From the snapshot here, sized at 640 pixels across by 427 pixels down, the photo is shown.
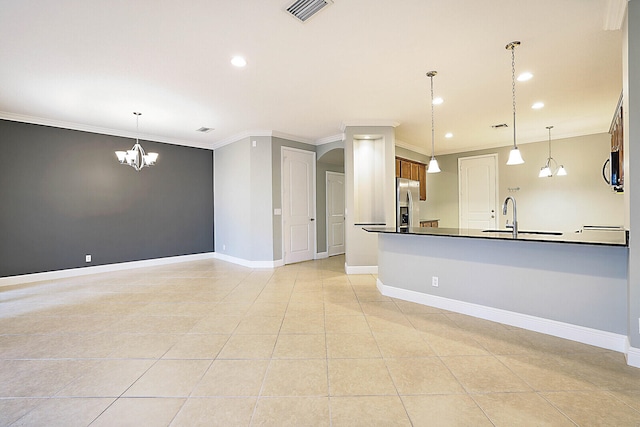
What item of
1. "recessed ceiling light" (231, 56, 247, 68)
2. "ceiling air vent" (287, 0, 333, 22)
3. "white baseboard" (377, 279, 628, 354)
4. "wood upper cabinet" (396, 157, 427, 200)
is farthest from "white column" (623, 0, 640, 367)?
"wood upper cabinet" (396, 157, 427, 200)

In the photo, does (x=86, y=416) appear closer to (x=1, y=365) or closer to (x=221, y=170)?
(x=1, y=365)

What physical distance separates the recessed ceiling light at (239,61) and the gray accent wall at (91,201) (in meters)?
4.21

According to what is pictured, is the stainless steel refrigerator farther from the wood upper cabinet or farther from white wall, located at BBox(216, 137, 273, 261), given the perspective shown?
white wall, located at BBox(216, 137, 273, 261)

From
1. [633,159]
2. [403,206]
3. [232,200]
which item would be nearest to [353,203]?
[403,206]

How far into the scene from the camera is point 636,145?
2.11 metres

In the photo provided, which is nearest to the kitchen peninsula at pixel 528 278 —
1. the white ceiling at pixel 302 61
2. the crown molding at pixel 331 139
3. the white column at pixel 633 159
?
the white column at pixel 633 159

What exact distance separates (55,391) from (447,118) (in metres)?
5.88

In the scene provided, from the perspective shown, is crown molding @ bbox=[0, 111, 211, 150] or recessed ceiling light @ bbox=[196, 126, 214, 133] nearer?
crown molding @ bbox=[0, 111, 211, 150]

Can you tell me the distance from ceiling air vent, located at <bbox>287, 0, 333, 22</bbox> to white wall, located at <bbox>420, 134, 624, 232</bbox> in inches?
256

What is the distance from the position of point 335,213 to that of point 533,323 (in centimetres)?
516

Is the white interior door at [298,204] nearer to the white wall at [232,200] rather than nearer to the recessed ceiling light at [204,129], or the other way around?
the white wall at [232,200]

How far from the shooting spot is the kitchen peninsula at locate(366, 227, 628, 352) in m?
2.42

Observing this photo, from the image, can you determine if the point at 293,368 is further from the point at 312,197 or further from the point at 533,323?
the point at 312,197

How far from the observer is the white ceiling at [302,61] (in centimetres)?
239
